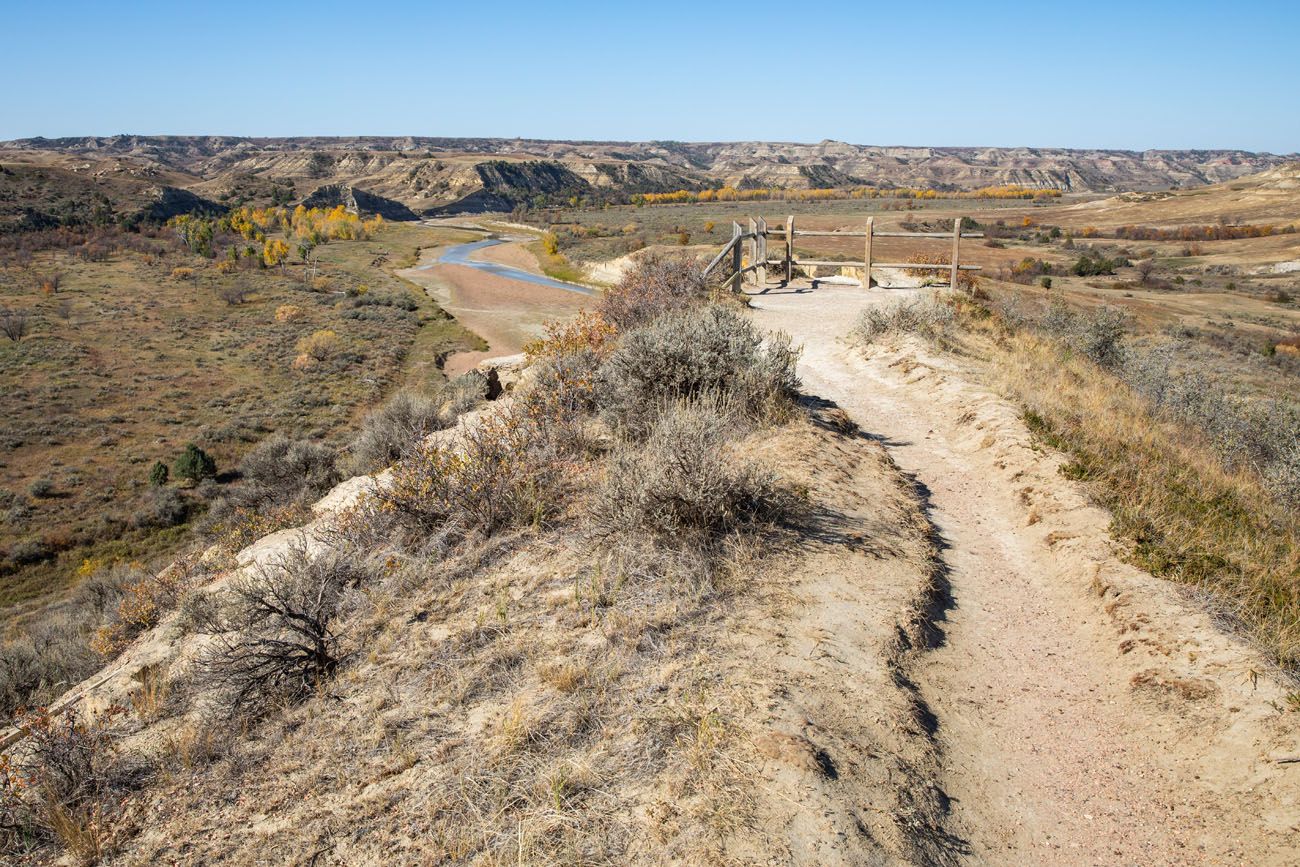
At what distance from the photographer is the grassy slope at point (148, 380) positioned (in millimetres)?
21188

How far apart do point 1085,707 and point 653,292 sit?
936 cm

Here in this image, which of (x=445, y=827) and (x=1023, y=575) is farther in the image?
(x=1023, y=575)

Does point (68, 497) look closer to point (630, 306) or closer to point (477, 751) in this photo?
point (630, 306)

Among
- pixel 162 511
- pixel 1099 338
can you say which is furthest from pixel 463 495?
pixel 162 511

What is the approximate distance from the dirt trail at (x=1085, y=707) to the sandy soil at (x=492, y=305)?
30.4 metres

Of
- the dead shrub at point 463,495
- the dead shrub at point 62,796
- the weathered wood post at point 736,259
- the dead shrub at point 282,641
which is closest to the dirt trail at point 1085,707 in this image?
the dead shrub at point 463,495

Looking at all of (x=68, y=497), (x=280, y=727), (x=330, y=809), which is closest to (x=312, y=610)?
(x=280, y=727)

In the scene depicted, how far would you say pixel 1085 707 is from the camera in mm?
4262

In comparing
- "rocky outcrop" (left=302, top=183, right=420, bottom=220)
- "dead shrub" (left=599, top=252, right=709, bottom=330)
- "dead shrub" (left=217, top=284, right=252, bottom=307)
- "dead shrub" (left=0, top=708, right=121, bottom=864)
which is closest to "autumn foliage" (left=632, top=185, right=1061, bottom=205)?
"rocky outcrop" (left=302, top=183, right=420, bottom=220)

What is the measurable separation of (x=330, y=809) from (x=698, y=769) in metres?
1.79

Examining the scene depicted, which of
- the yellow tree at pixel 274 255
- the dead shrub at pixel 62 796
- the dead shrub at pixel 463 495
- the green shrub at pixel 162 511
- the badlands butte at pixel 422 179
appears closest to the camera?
the dead shrub at pixel 62 796

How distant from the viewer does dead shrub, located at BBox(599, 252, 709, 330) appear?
1167 cm

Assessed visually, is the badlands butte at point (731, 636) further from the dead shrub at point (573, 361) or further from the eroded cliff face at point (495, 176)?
the eroded cliff face at point (495, 176)

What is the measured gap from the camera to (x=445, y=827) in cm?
329
